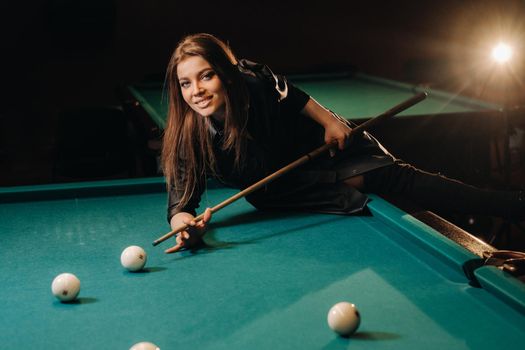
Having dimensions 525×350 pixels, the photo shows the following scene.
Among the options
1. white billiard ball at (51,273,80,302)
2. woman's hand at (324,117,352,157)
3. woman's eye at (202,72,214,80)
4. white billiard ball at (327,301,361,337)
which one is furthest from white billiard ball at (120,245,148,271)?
woman's hand at (324,117,352,157)

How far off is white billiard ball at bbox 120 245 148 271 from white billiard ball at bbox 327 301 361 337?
0.67 metres

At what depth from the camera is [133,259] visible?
6.23ft

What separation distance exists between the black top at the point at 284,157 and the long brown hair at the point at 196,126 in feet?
0.15

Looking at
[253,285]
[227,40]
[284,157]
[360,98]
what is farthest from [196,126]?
[227,40]

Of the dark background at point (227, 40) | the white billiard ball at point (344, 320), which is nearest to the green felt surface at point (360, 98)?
the dark background at point (227, 40)

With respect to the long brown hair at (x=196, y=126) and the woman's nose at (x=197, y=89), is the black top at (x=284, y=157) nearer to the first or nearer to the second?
the long brown hair at (x=196, y=126)

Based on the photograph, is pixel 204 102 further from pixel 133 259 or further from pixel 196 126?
pixel 133 259

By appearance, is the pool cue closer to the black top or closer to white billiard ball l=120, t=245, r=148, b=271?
the black top

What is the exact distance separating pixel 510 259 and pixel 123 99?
12.6 ft

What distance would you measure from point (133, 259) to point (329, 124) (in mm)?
1168

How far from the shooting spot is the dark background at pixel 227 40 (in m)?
6.56

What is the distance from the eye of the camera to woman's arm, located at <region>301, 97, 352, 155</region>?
2.74 meters

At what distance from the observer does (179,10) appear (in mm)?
6855

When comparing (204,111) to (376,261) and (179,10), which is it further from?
(179,10)
